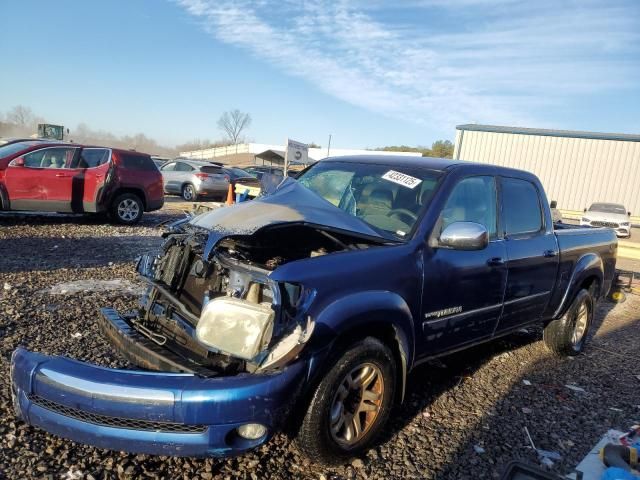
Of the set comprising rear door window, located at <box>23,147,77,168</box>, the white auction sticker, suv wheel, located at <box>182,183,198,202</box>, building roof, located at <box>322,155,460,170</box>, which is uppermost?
Result: building roof, located at <box>322,155,460,170</box>

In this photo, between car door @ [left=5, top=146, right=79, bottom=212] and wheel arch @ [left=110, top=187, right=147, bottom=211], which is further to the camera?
wheel arch @ [left=110, top=187, right=147, bottom=211]

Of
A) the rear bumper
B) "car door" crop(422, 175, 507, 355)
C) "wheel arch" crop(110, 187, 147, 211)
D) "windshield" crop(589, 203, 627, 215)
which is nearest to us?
the rear bumper

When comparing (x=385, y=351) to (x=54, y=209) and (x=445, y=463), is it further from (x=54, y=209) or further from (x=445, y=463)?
(x=54, y=209)

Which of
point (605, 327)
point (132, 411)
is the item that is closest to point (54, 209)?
point (132, 411)

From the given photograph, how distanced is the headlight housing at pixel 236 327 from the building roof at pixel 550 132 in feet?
103

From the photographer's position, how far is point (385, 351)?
286cm

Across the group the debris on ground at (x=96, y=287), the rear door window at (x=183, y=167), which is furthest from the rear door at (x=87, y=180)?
the rear door window at (x=183, y=167)

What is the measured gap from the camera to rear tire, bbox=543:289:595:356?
16.4 ft

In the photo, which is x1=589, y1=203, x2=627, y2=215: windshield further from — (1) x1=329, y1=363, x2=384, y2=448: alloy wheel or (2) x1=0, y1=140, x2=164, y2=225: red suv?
(1) x1=329, y1=363, x2=384, y2=448: alloy wheel

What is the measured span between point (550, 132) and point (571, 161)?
227 centimetres

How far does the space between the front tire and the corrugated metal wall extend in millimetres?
30137

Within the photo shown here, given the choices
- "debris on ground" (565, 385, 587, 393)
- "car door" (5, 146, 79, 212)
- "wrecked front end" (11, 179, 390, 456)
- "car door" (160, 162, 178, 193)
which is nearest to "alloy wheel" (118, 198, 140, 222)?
"car door" (5, 146, 79, 212)

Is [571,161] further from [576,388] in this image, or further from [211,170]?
[576,388]

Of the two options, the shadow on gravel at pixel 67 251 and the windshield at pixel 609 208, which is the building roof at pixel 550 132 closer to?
the windshield at pixel 609 208
